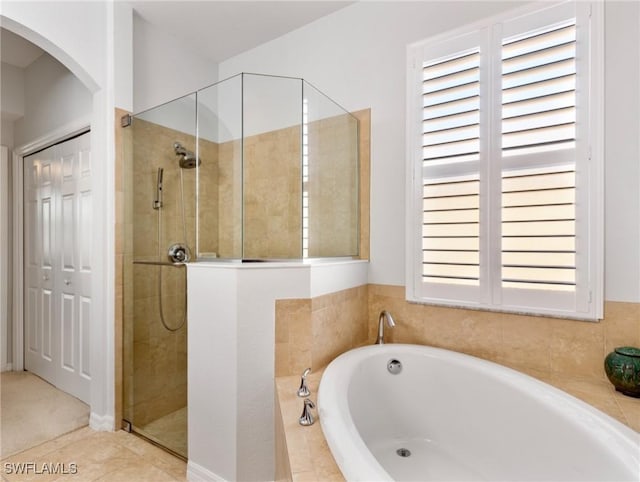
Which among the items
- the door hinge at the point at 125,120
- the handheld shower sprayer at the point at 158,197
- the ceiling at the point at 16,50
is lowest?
the handheld shower sprayer at the point at 158,197

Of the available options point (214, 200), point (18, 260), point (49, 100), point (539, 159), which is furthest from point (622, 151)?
point (18, 260)

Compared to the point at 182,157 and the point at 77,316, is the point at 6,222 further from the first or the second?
the point at 182,157

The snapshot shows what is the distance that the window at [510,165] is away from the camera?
4.93 ft

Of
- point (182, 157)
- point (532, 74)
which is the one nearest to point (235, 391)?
point (182, 157)

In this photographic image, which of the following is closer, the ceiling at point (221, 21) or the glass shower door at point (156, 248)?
the glass shower door at point (156, 248)

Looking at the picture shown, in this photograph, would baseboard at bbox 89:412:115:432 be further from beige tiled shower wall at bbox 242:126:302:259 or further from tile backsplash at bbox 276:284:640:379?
beige tiled shower wall at bbox 242:126:302:259

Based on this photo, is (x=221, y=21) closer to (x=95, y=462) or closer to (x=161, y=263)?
(x=161, y=263)

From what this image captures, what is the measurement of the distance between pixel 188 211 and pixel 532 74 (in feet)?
6.74

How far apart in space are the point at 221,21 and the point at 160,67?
576 millimetres

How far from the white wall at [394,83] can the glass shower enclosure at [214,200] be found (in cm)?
21

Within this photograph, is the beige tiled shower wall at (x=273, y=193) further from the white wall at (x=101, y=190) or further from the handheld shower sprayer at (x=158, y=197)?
the white wall at (x=101, y=190)

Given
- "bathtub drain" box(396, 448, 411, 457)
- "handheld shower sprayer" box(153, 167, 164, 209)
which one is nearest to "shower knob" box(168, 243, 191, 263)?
"handheld shower sprayer" box(153, 167, 164, 209)

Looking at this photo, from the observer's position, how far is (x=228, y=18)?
230 cm

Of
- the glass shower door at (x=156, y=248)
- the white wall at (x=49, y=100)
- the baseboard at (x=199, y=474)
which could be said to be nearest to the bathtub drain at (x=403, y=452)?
the baseboard at (x=199, y=474)
